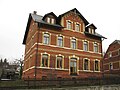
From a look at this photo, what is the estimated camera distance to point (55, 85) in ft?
64.9

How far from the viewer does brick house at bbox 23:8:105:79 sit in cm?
2566

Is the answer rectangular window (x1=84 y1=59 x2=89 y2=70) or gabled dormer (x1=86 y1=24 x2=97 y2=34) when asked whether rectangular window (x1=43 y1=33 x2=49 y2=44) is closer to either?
rectangular window (x1=84 y1=59 x2=89 y2=70)

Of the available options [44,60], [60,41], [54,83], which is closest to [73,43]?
[60,41]

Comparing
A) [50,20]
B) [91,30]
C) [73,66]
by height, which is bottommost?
[73,66]

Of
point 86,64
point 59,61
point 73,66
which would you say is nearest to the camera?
point 59,61

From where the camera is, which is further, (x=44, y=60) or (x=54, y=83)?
(x=44, y=60)

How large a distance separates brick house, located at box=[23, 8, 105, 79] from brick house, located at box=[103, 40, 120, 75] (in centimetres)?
1018

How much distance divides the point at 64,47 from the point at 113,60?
18698mm

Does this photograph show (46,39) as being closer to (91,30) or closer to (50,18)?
(50,18)

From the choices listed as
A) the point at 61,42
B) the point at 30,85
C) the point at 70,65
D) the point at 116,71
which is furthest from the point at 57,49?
the point at 116,71

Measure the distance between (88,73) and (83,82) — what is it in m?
7.55

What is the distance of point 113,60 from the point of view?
4175 centimetres

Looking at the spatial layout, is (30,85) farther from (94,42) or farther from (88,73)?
(94,42)

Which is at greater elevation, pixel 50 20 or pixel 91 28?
pixel 50 20
